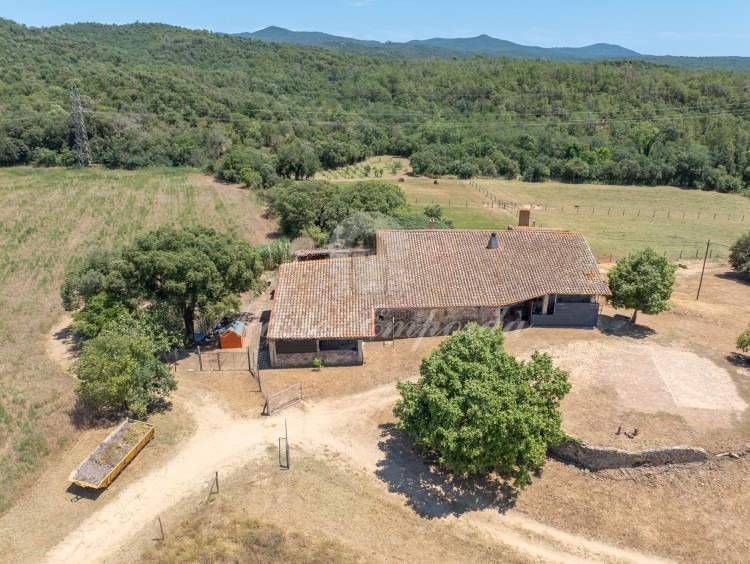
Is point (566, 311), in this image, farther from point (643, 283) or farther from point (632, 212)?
point (632, 212)

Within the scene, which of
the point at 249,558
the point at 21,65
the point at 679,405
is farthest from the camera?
the point at 21,65

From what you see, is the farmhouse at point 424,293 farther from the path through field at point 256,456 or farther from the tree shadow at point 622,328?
the path through field at point 256,456

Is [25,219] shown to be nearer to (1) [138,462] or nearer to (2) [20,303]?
(2) [20,303]

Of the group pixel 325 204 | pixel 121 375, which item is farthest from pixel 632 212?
pixel 121 375

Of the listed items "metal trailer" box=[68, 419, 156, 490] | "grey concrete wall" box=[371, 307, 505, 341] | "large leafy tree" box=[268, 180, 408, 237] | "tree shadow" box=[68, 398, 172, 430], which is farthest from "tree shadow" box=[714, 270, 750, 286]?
"metal trailer" box=[68, 419, 156, 490]

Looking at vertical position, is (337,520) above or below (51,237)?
below

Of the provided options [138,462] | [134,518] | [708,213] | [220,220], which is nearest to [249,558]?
[134,518]

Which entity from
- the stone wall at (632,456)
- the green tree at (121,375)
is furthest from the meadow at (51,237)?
the stone wall at (632,456)
